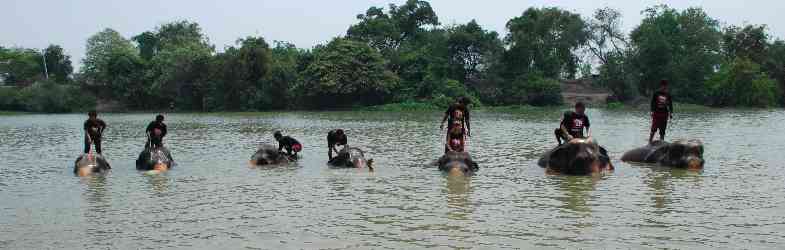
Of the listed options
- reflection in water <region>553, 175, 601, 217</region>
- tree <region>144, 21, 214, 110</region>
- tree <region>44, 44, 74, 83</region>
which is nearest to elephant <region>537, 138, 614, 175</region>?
reflection in water <region>553, 175, 601, 217</region>

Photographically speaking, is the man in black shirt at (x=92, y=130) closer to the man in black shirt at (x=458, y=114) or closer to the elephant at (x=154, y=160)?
the elephant at (x=154, y=160)

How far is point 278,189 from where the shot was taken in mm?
14133

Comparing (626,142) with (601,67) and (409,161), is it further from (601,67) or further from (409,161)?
(601,67)

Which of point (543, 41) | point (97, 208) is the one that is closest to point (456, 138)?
point (97, 208)

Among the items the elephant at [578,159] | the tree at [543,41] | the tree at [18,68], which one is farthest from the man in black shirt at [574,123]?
the tree at [18,68]

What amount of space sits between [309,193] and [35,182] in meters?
6.62

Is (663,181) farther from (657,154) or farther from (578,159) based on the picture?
(657,154)

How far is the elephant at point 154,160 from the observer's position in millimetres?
17516

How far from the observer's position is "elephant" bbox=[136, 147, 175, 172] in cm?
1752

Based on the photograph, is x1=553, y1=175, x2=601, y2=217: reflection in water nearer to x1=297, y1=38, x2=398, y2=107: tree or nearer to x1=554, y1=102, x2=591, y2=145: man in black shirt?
x1=554, y1=102, x2=591, y2=145: man in black shirt

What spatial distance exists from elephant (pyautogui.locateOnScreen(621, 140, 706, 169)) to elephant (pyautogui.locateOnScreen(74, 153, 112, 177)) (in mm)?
13018

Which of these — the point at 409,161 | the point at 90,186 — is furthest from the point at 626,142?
the point at 90,186

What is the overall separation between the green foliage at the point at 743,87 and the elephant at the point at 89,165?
60457 mm

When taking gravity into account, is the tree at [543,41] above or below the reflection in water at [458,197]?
above
